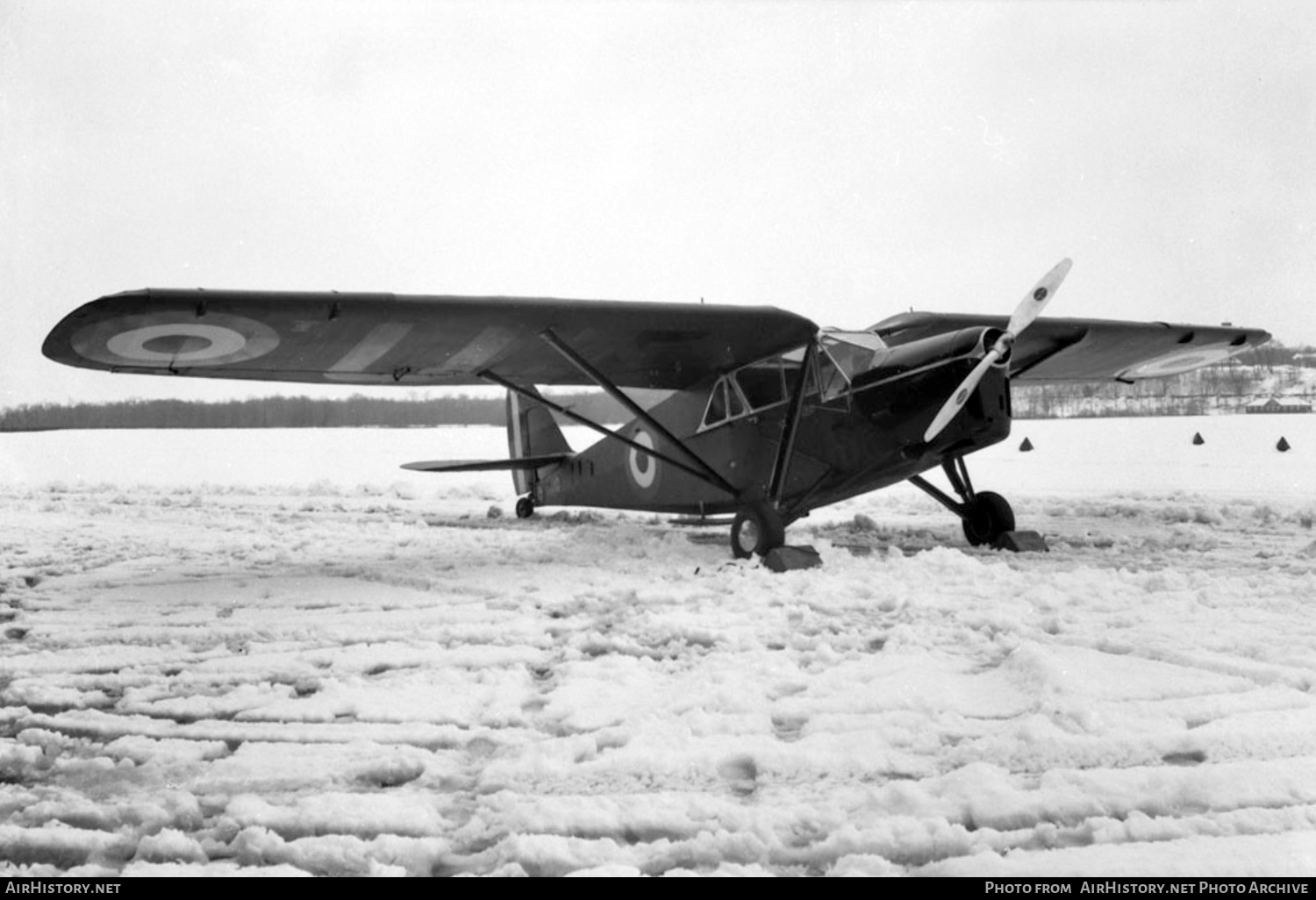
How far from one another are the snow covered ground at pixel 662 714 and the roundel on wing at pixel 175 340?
5.35ft

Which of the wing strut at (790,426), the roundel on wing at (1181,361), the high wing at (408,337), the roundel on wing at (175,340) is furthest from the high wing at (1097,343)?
the roundel on wing at (175,340)

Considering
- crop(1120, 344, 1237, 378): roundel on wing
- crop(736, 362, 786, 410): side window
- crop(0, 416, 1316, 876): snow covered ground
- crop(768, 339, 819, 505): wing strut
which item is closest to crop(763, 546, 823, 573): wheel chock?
crop(0, 416, 1316, 876): snow covered ground

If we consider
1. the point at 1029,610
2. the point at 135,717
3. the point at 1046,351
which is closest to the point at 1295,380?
the point at 1046,351

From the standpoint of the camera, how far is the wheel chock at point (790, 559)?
643 cm

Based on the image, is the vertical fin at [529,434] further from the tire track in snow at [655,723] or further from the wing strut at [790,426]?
the tire track in snow at [655,723]

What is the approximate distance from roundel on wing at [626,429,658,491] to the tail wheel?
3190mm

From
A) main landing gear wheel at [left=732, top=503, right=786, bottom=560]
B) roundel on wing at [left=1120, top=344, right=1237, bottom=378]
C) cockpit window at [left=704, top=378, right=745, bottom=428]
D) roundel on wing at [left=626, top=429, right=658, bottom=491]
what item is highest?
roundel on wing at [left=1120, top=344, right=1237, bottom=378]

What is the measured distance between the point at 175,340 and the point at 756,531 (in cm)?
447

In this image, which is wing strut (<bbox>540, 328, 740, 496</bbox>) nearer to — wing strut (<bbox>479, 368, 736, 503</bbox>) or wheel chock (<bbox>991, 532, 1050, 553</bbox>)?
wing strut (<bbox>479, 368, 736, 503</bbox>)

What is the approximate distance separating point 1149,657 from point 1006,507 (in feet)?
14.5

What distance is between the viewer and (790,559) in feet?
21.5

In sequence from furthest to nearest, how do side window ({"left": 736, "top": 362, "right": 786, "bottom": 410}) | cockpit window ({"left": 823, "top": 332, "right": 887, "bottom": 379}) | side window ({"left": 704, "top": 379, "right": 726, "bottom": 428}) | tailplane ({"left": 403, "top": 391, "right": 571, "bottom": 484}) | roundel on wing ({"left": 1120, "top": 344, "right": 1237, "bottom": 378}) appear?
tailplane ({"left": 403, "top": 391, "right": 571, "bottom": 484}) < roundel on wing ({"left": 1120, "top": 344, "right": 1237, "bottom": 378}) < side window ({"left": 704, "top": 379, "right": 726, "bottom": 428}) < side window ({"left": 736, "top": 362, "right": 786, "bottom": 410}) < cockpit window ({"left": 823, "top": 332, "right": 887, "bottom": 379})

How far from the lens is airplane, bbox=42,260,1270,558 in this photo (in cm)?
600
